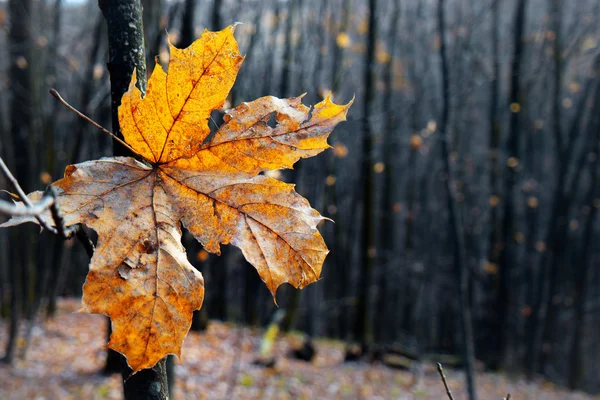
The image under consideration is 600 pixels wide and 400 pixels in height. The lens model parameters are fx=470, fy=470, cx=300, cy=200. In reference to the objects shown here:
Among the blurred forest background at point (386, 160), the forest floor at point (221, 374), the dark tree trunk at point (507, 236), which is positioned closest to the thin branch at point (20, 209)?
the blurred forest background at point (386, 160)

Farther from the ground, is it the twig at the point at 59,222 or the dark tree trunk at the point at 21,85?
the dark tree trunk at the point at 21,85

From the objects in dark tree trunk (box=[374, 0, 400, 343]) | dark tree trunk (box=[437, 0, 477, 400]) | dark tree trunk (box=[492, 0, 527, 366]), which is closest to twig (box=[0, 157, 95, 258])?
dark tree trunk (box=[437, 0, 477, 400])

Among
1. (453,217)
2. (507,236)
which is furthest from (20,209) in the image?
(507,236)

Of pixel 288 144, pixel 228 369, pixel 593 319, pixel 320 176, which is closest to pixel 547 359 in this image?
pixel 593 319

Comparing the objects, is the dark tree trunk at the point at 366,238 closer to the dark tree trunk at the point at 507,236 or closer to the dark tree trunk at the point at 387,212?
the dark tree trunk at the point at 387,212

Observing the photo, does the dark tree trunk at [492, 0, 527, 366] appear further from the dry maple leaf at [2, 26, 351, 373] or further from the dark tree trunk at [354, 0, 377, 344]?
the dry maple leaf at [2, 26, 351, 373]

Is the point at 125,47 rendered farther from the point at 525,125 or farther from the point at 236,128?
the point at 525,125
